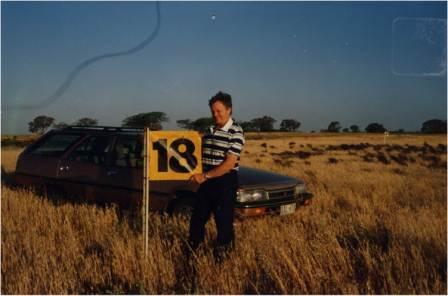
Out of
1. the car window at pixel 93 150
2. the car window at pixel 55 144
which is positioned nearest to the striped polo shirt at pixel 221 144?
the car window at pixel 93 150

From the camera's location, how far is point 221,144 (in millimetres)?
4266

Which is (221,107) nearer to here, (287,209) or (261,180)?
(261,180)

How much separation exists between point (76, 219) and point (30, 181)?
184cm

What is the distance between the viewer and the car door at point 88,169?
648 cm

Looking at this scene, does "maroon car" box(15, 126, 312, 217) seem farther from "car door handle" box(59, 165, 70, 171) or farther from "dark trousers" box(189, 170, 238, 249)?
"dark trousers" box(189, 170, 238, 249)

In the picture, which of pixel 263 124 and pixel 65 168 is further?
pixel 263 124

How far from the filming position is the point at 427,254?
4652 mm

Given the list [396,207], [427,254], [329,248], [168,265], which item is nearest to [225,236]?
[168,265]

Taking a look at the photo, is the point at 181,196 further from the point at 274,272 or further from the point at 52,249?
the point at 274,272

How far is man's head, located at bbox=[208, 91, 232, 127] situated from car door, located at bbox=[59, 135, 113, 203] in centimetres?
274

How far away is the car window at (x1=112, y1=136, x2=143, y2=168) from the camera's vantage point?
20.7 ft

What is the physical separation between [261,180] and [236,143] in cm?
192

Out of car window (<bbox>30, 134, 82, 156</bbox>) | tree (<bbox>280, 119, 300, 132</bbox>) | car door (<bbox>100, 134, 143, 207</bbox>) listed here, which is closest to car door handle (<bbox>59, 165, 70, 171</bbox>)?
car window (<bbox>30, 134, 82, 156</bbox>)

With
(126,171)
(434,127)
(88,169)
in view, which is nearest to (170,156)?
(126,171)
